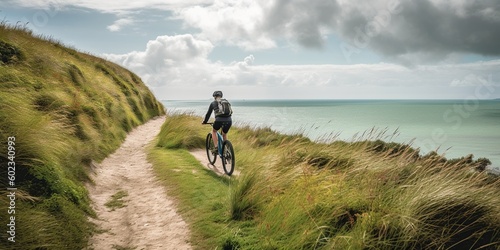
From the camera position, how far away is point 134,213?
7066 millimetres

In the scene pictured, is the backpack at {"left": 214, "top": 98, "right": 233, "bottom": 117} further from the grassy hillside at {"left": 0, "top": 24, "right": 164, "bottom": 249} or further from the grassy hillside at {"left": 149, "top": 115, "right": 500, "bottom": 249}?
the grassy hillside at {"left": 0, "top": 24, "right": 164, "bottom": 249}

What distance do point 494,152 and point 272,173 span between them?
137 feet

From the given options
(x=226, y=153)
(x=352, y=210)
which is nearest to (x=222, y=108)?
(x=226, y=153)

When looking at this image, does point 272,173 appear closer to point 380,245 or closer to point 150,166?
point 380,245

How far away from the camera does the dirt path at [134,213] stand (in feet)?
18.3

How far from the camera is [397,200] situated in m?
4.79

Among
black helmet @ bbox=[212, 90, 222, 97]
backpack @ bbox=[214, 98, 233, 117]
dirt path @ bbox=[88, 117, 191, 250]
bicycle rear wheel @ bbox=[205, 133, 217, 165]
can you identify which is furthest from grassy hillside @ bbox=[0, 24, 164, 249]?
black helmet @ bbox=[212, 90, 222, 97]

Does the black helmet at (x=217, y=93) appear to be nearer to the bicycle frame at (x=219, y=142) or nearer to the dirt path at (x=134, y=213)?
the bicycle frame at (x=219, y=142)

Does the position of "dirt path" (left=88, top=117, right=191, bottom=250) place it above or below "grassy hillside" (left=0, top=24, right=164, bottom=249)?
below

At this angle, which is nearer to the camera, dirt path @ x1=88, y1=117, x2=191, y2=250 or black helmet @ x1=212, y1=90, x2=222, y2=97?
dirt path @ x1=88, y1=117, x2=191, y2=250

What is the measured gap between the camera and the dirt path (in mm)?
5586

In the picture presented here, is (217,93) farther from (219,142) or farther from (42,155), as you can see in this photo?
(42,155)

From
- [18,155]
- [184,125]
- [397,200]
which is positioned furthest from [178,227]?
[184,125]

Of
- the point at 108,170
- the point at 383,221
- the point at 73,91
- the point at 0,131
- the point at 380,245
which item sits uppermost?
the point at 73,91
